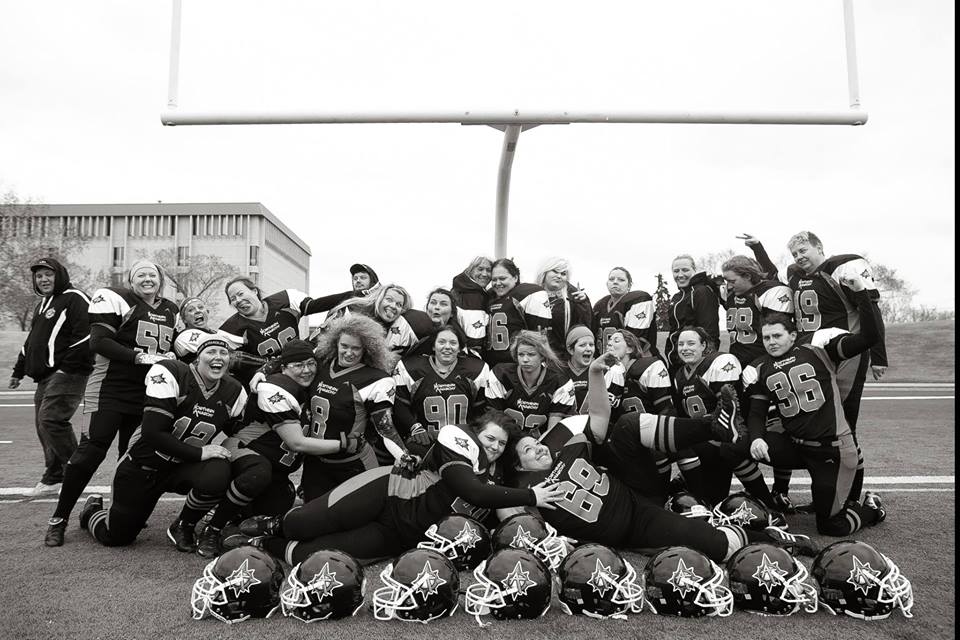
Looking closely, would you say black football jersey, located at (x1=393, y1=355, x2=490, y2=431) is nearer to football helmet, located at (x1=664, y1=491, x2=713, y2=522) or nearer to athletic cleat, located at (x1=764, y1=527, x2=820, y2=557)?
football helmet, located at (x1=664, y1=491, x2=713, y2=522)

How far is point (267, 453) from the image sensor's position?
4.50m

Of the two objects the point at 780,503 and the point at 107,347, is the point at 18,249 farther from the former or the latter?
the point at 780,503

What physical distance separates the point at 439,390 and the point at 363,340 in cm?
64

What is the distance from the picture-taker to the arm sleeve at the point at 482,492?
360 cm

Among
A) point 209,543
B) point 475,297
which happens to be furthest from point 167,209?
point 209,543

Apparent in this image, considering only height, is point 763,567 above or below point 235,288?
below

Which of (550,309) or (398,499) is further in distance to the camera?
(550,309)

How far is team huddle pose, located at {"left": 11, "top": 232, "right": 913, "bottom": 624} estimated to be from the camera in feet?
9.89

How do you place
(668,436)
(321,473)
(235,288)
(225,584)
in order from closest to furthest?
(225,584)
(668,436)
(321,473)
(235,288)

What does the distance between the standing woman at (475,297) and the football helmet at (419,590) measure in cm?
254

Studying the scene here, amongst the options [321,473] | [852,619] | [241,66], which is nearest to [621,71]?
[241,66]

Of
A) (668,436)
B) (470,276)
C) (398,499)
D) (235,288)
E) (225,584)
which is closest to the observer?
(225,584)

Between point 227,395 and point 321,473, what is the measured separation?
76cm

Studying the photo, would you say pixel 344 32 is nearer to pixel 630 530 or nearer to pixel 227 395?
pixel 227 395
